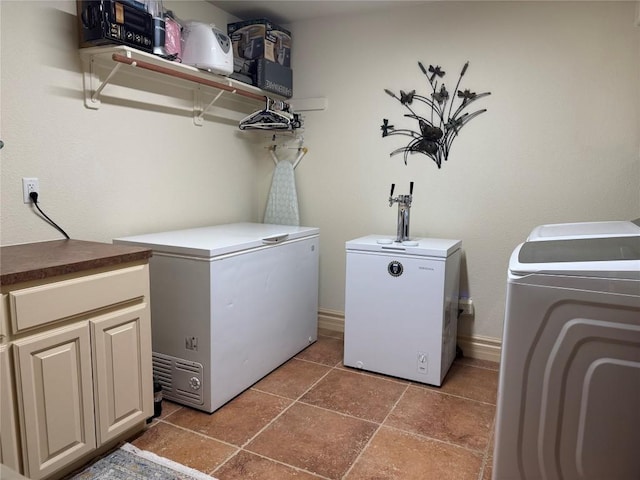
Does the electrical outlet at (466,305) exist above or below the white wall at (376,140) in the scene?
below

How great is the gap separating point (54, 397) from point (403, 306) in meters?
1.68

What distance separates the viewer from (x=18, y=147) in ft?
6.18

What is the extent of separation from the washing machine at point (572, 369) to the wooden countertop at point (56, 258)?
139 centimetres

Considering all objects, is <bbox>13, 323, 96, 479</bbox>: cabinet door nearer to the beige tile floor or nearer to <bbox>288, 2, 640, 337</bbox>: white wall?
the beige tile floor

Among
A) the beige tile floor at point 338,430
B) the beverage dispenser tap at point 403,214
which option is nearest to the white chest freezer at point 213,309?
the beige tile floor at point 338,430

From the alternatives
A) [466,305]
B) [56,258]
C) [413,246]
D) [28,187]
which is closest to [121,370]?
[56,258]

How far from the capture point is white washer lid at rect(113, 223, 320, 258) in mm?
2088

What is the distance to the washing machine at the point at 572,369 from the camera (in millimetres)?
1070

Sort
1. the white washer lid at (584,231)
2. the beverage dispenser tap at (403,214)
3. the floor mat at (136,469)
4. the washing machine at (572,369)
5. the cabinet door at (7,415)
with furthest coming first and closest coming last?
the beverage dispenser tap at (403,214), the floor mat at (136,469), the white washer lid at (584,231), the cabinet door at (7,415), the washing machine at (572,369)

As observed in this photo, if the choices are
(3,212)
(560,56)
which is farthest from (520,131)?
(3,212)

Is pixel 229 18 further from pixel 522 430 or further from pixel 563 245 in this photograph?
pixel 522 430

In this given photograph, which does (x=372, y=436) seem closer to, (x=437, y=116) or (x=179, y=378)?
(x=179, y=378)

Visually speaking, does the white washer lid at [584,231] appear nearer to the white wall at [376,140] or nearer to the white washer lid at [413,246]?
the white washer lid at [413,246]

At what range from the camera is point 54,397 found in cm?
154
